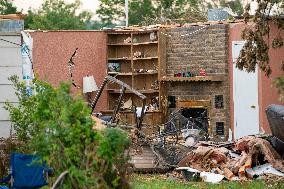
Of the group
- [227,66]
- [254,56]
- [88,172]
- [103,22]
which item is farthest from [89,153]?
[103,22]

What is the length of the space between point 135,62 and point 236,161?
8.39m

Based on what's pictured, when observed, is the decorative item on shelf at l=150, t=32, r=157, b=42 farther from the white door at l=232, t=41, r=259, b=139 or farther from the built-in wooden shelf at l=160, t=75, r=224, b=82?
the white door at l=232, t=41, r=259, b=139

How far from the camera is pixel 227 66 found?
63.7ft

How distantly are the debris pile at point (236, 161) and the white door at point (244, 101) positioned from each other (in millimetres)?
3782

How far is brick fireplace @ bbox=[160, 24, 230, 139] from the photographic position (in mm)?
19484

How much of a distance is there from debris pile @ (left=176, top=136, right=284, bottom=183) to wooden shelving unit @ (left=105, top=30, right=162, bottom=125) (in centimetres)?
652

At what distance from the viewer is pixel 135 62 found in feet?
71.8

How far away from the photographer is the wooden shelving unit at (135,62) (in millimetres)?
21234

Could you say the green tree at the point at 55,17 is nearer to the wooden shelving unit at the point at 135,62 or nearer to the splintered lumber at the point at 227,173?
the wooden shelving unit at the point at 135,62

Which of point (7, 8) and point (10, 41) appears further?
point (7, 8)

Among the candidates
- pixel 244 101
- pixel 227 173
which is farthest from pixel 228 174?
pixel 244 101

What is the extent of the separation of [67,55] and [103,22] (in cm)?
2428

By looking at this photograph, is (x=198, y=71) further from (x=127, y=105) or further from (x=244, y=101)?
(x=127, y=105)

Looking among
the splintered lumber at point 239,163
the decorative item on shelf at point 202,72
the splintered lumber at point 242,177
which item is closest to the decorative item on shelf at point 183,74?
the decorative item on shelf at point 202,72
